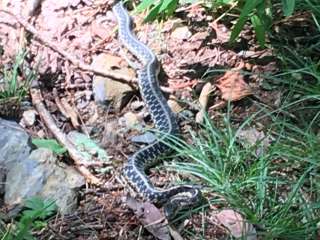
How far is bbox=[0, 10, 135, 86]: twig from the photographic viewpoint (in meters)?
5.17

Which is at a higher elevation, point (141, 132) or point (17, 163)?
point (17, 163)

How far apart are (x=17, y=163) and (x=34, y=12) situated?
6.85ft

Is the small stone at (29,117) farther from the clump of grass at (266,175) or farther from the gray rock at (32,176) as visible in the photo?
the clump of grass at (266,175)

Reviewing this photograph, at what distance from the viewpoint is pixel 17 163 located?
13.8ft

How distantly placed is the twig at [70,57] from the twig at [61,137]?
460mm

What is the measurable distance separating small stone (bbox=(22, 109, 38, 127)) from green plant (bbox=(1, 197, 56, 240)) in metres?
0.92

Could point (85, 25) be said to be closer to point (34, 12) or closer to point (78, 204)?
point (34, 12)

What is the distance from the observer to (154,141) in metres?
4.61

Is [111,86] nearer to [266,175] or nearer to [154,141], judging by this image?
[154,141]

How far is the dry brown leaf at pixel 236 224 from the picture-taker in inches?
144

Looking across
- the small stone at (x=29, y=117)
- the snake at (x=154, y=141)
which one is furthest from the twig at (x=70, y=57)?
the small stone at (x=29, y=117)

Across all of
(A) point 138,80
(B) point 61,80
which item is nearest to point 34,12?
(B) point 61,80

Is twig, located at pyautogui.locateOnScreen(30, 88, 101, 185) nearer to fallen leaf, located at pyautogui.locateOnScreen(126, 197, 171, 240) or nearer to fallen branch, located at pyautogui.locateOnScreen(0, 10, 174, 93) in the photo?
fallen leaf, located at pyautogui.locateOnScreen(126, 197, 171, 240)

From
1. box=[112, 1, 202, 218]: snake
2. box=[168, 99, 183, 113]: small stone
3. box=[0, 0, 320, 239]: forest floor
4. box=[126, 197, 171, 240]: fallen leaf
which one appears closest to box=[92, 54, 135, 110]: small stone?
box=[0, 0, 320, 239]: forest floor
